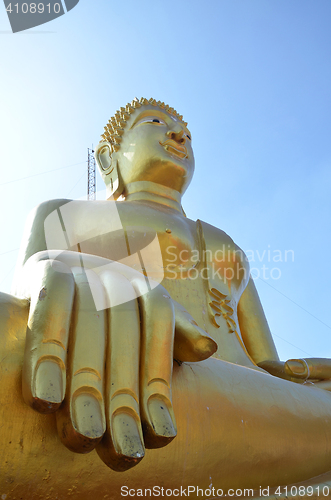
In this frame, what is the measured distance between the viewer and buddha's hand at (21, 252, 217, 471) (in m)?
1.47

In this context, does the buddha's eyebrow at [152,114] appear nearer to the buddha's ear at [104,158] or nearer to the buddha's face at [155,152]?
the buddha's face at [155,152]

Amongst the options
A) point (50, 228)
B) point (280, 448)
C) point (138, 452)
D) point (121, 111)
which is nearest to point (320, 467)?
point (280, 448)

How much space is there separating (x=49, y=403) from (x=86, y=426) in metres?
0.13

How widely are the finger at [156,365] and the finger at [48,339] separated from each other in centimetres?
29

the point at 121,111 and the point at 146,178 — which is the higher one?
the point at 121,111

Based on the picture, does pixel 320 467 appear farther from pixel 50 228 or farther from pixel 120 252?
pixel 50 228

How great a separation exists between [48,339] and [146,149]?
261 cm

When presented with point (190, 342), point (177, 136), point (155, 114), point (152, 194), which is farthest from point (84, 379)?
point (155, 114)

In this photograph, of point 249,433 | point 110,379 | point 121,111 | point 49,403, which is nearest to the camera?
point 49,403

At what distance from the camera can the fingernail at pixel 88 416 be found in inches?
56.1

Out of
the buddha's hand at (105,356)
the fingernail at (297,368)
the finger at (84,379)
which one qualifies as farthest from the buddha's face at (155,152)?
the finger at (84,379)

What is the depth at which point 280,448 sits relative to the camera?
223cm

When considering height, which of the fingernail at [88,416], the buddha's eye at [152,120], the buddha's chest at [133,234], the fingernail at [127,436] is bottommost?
the fingernail at [127,436]

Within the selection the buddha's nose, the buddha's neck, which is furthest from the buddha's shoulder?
the buddha's nose
